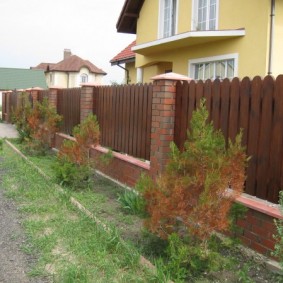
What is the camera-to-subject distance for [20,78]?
183ft

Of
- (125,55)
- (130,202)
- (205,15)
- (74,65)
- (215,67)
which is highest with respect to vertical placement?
(74,65)

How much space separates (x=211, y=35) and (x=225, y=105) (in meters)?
7.10

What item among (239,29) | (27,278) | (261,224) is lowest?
(27,278)

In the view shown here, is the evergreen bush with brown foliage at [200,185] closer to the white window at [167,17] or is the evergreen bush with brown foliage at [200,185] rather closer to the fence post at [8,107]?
the white window at [167,17]

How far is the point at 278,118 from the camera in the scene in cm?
426

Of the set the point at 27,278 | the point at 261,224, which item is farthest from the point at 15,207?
the point at 261,224

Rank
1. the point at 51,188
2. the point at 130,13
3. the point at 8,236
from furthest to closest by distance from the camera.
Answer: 1. the point at 130,13
2. the point at 51,188
3. the point at 8,236

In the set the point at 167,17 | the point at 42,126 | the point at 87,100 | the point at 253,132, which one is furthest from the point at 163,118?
the point at 167,17

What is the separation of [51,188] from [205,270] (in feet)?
13.1

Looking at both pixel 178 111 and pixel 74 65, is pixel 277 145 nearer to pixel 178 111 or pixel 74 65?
A: pixel 178 111

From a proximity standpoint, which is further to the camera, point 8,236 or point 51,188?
point 51,188

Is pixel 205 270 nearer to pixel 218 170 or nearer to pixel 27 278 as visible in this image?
pixel 218 170

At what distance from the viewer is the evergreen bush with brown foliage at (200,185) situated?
148 inches

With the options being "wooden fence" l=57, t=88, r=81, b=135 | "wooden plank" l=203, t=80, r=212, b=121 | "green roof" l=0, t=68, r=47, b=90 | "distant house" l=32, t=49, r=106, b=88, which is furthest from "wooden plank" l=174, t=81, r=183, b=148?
"distant house" l=32, t=49, r=106, b=88
